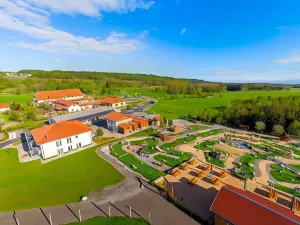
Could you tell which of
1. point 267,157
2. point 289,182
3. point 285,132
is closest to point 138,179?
point 289,182

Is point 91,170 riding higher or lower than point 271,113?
lower

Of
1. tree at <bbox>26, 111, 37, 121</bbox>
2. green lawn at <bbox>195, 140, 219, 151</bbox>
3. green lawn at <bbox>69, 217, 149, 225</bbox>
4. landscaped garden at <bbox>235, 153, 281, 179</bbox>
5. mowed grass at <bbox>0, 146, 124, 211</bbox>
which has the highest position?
tree at <bbox>26, 111, 37, 121</bbox>

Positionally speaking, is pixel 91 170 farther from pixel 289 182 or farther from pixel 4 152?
pixel 289 182

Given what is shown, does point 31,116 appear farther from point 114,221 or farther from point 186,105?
point 186,105

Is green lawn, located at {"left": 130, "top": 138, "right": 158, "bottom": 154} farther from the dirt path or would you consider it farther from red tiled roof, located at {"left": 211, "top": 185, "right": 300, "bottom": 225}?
red tiled roof, located at {"left": 211, "top": 185, "right": 300, "bottom": 225}

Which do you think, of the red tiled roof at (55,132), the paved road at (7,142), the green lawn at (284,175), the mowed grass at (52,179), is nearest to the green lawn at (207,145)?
the green lawn at (284,175)

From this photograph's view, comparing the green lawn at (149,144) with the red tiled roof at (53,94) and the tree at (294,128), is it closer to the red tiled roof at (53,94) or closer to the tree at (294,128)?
the tree at (294,128)

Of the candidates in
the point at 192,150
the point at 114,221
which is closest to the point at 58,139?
the point at 114,221

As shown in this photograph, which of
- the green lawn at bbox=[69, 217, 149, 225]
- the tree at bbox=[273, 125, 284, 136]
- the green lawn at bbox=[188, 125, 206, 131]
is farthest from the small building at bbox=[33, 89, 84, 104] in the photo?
the tree at bbox=[273, 125, 284, 136]
